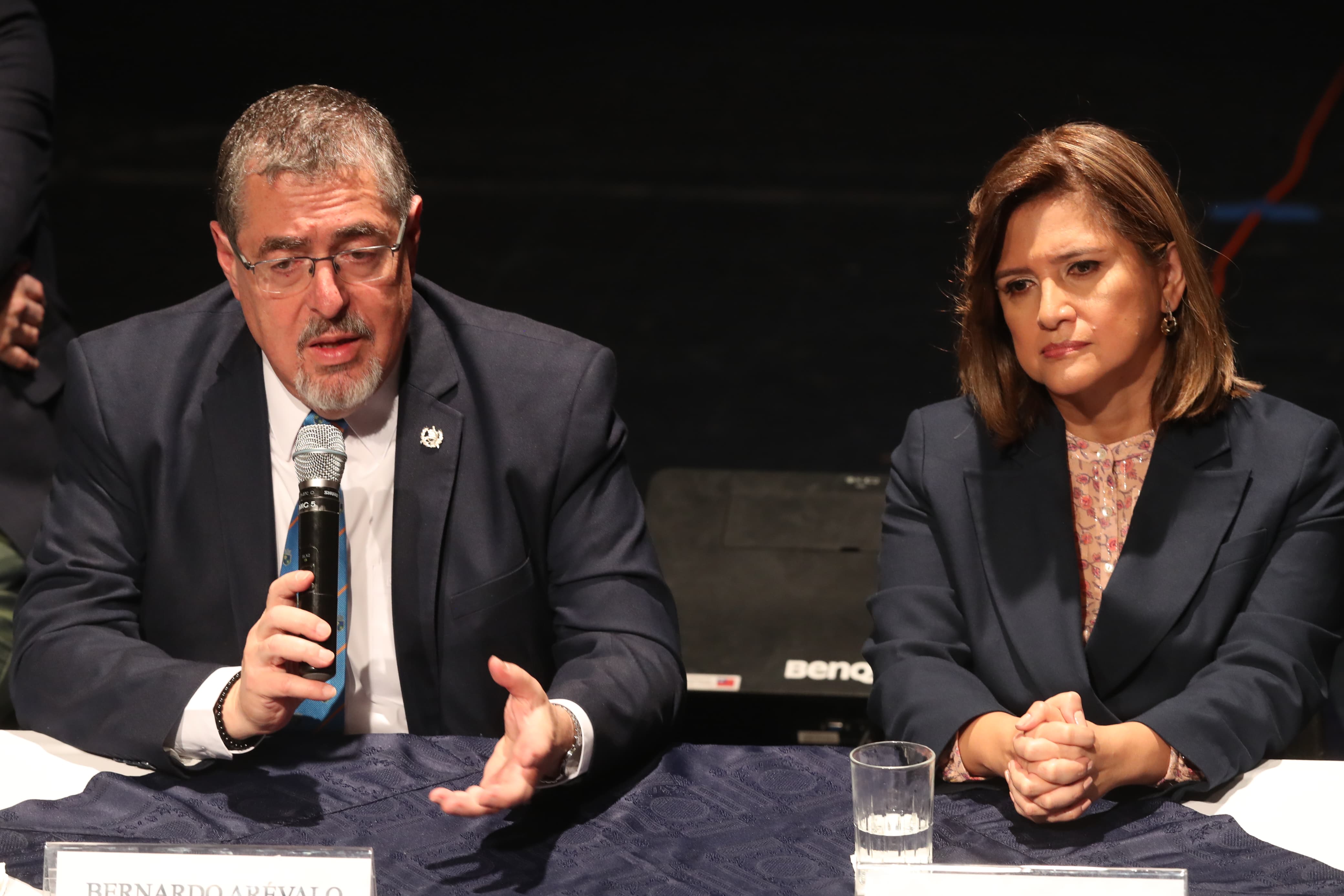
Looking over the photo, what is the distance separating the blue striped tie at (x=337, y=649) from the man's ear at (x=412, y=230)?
269 mm

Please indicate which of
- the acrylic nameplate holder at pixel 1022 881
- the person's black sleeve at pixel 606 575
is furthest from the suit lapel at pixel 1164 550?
the acrylic nameplate holder at pixel 1022 881

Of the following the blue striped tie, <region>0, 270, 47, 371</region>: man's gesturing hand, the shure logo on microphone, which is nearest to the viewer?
the blue striped tie

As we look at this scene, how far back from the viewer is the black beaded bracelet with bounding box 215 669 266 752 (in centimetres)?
198

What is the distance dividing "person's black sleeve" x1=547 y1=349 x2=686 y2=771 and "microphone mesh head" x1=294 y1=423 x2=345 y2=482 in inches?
17.0

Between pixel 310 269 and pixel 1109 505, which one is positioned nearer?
pixel 310 269

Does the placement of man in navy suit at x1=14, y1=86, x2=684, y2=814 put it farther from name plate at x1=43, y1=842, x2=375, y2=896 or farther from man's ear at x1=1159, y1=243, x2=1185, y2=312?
man's ear at x1=1159, y1=243, x2=1185, y2=312

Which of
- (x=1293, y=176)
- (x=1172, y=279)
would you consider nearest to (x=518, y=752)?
(x=1172, y=279)

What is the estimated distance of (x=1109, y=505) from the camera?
233 cm

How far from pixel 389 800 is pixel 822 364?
3932 mm

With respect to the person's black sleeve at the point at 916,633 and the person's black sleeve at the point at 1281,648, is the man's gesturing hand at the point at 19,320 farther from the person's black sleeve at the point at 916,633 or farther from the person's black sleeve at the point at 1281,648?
the person's black sleeve at the point at 1281,648

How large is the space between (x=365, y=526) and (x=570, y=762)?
63 centimetres

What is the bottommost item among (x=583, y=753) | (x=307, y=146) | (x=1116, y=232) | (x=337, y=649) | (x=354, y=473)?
(x=583, y=753)

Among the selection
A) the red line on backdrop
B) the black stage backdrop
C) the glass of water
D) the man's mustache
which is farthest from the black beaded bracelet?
the red line on backdrop

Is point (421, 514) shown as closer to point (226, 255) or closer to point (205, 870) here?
point (226, 255)
